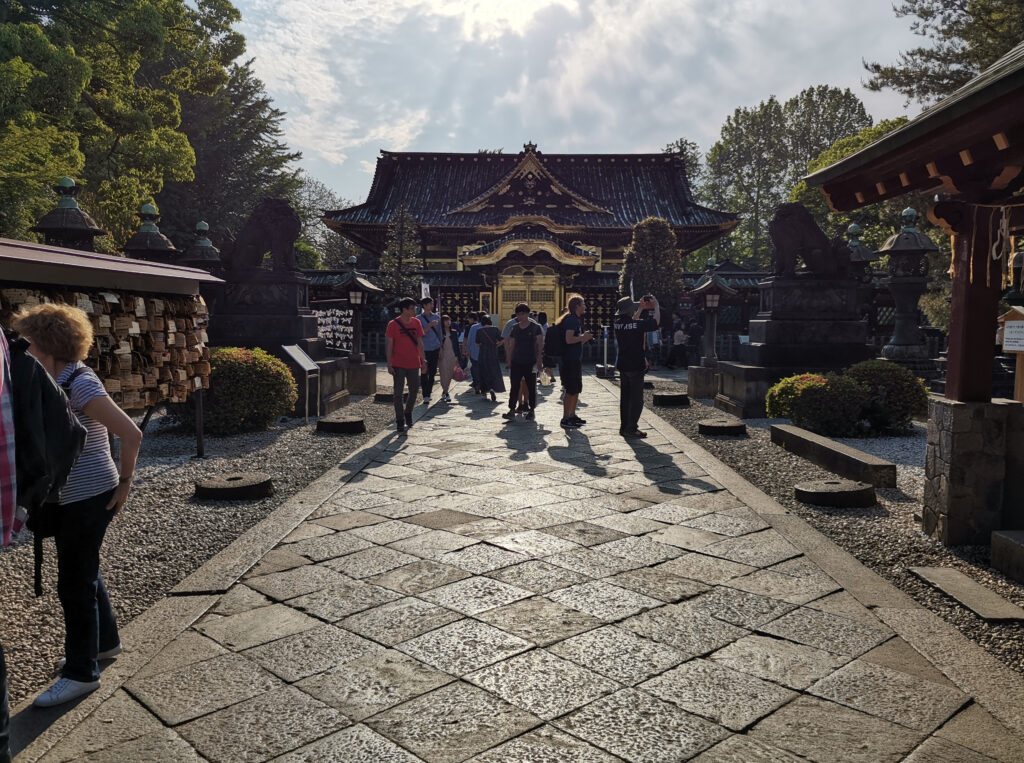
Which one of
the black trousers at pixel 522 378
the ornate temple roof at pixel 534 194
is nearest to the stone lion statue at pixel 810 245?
the black trousers at pixel 522 378

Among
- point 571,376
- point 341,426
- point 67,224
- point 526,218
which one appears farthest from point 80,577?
point 526,218

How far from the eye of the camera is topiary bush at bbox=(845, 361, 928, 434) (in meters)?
8.36

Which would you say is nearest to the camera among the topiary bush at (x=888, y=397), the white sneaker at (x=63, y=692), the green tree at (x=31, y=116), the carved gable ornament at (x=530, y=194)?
the white sneaker at (x=63, y=692)

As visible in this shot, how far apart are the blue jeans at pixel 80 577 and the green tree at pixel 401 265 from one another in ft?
71.4

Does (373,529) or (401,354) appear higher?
(401,354)

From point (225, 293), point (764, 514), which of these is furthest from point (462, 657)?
point (225, 293)

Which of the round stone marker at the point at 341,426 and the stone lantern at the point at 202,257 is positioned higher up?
the stone lantern at the point at 202,257

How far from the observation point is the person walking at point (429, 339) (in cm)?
1061

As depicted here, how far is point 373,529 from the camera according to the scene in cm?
459

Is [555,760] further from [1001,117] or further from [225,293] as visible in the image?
[225,293]

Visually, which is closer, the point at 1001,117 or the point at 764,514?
the point at 1001,117

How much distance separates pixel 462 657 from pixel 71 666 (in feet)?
4.57

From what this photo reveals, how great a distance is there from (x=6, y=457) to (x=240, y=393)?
655 centimetres

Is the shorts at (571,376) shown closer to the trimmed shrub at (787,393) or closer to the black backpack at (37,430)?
the trimmed shrub at (787,393)
